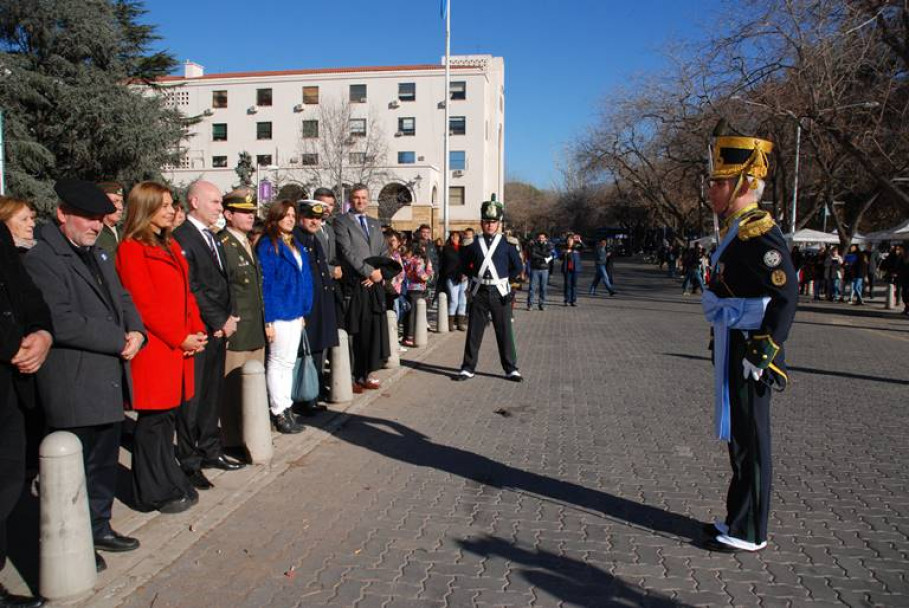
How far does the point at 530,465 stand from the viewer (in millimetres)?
6035

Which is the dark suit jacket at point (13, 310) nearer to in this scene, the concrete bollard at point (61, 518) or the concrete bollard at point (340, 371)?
the concrete bollard at point (61, 518)

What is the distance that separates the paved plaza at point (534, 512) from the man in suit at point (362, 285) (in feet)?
1.59

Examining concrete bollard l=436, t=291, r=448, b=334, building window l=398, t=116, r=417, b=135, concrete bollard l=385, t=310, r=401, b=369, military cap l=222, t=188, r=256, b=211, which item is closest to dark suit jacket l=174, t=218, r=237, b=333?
military cap l=222, t=188, r=256, b=211

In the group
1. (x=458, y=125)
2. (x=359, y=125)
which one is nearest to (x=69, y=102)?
(x=359, y=125)

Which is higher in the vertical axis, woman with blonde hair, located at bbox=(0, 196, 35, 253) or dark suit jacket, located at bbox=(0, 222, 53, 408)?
woman with blonde hair, located at bbox=(0, 196, 35, 253)

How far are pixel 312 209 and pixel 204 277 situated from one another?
233 cm

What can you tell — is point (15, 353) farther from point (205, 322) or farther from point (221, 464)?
point (221, 464)

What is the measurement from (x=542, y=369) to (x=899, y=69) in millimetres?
16400

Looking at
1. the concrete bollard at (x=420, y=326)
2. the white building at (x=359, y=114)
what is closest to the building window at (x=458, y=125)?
the white building at (x=359, y=114)

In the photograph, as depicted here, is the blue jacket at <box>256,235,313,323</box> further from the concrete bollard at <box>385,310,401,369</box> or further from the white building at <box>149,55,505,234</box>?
the white building at <box>149,55,505,234</box>

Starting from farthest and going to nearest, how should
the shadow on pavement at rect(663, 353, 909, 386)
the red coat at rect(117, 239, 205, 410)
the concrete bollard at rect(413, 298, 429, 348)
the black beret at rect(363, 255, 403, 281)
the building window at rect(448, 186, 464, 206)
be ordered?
the building window at rect(448, 186, 464, 206) → the concrete bollard at rect(413, 298, 429, 348) → the shadow on pavement at rect(663, 353, 909, 386) → the black beret at rect(363, 255, 403, 281) → the red coat at rect(117, 239, 205, 410)

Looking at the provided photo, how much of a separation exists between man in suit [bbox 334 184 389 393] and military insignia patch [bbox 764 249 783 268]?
205 inches

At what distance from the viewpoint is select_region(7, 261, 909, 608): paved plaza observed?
3.84 m

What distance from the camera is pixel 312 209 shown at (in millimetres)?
7445
